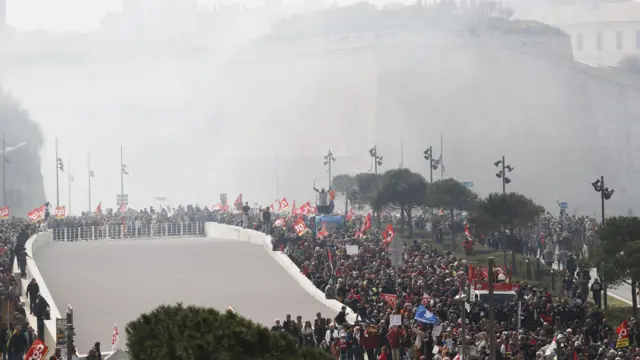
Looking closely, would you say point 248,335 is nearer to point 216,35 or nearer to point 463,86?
point 463,86

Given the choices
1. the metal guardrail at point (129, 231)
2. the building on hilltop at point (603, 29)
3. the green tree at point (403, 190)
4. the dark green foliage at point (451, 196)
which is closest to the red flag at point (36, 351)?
the dark green foliage at point (451, 196)

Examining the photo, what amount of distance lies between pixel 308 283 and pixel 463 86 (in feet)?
190

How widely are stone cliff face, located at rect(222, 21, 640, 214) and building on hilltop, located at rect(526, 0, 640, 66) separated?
14.0 meters

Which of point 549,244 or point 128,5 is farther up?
point 128,5

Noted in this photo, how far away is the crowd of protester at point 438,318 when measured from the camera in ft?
53.0

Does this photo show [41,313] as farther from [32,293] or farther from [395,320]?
[395,320]

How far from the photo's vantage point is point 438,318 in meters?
18.6

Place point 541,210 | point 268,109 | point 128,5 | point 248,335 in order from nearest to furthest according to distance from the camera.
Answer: point 248,335
point 541,210
point 268,109
point 128,5

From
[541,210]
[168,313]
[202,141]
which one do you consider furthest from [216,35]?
[168,313]

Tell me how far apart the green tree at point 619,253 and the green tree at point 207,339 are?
14.2m

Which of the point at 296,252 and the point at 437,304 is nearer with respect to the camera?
the point at 437,304

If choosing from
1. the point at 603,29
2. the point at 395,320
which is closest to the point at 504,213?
the point at 395,320

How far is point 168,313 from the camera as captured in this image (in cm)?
786

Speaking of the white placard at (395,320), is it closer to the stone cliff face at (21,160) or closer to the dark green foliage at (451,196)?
the dark green foliage at (451,196)
